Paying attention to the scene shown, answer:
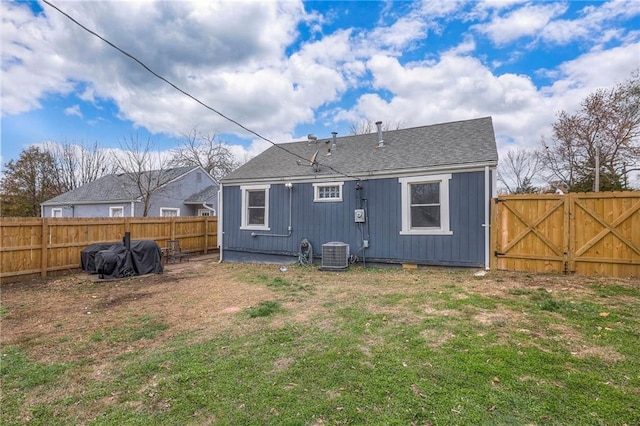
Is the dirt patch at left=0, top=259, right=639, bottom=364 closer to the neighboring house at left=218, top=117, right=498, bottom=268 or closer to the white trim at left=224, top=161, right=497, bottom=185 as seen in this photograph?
the neighboring house at left=218, top=117, right=498, bottom=268

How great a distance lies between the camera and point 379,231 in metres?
8.79

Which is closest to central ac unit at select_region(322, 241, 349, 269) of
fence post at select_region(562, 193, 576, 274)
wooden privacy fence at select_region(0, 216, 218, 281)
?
fence post at select_region(562, 193, 576, 274)

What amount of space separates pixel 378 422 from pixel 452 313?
109 inches

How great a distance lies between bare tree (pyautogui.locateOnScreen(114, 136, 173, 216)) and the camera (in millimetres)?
18188

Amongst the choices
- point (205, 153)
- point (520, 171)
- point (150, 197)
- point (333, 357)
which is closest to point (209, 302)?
point (333, 357)

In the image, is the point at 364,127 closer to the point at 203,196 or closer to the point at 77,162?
the point at 203,196

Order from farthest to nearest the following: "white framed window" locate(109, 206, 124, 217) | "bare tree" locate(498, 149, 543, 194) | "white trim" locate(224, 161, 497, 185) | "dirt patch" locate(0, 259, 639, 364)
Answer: "bare tree" locate(498, 149, 543, 194) < "white framed window" locate(109, 206, 124, 217) < "white trim" locate(224, 161, 497, 185) < "dirt patch" locate(0, 259, 639, 364)

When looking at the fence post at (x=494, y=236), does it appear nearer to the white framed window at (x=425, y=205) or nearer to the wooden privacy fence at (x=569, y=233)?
the wooden privacy fence at (x=569, y=233)

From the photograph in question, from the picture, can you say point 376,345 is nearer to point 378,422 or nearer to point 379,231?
point 378,422

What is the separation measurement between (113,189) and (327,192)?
17.0 meters

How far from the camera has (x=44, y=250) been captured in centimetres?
806

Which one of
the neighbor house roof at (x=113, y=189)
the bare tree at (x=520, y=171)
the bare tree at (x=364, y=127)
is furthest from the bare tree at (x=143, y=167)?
the bare tree at (x=520, y=171)

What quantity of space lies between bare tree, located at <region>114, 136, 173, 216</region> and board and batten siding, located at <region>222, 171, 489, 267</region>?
970 cm

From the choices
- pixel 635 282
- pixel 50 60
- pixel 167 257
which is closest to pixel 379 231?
pixel 635 282
